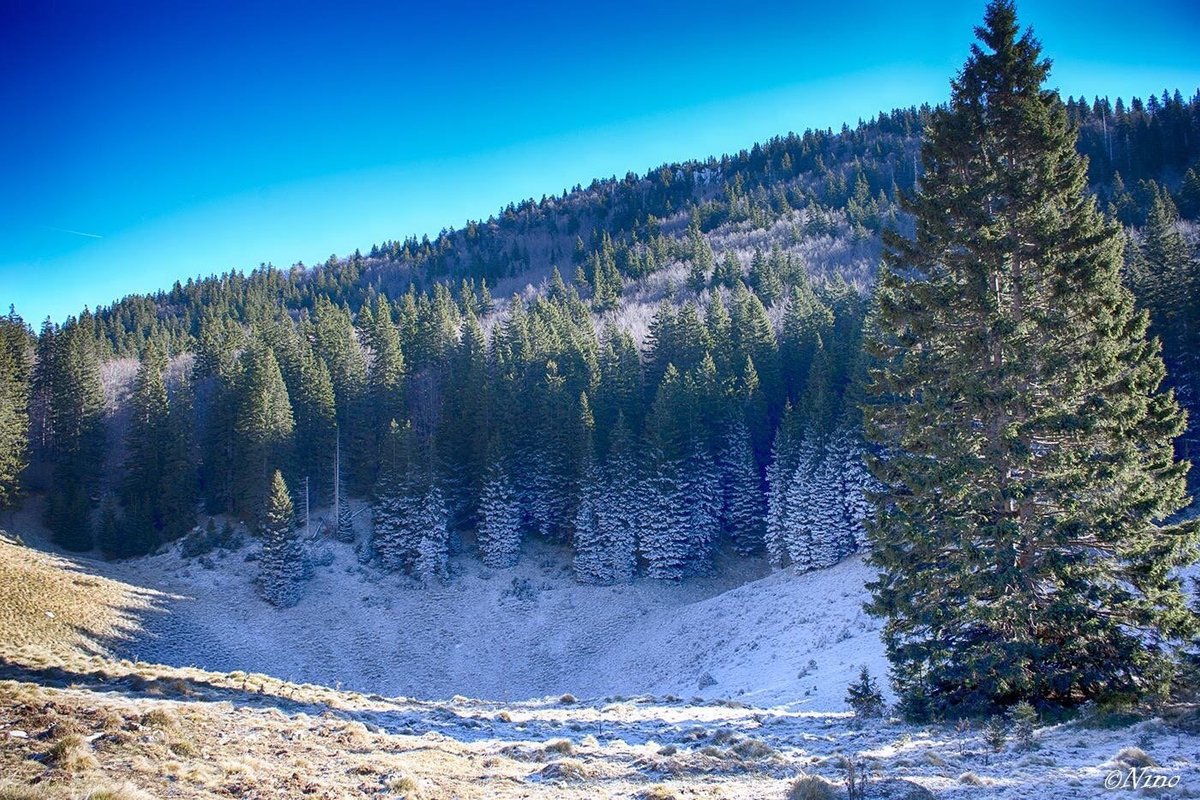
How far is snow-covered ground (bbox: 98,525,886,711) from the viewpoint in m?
33.6

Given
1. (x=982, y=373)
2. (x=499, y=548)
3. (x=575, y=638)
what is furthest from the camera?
(x=499, y=548)

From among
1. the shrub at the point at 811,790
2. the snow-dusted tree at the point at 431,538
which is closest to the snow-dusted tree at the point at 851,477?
the snow-dusted tree at the point at 431,538

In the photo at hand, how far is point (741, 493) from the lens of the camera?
5550 cm

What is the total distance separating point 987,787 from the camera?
30.1 ft

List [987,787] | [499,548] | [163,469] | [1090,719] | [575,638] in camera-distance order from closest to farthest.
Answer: [987,787], [1090,719], [575,638], [499,548], [163,469]

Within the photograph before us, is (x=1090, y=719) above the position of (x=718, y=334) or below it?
below

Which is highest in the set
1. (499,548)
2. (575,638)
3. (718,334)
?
(718,334)

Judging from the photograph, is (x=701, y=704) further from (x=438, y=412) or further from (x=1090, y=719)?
(x=438, y=412)

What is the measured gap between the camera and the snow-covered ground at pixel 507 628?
33594mm

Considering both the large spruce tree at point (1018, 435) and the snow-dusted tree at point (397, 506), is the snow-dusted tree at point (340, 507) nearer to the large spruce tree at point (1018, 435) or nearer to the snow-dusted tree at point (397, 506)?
the snow-dusted tree at point (397, 506)

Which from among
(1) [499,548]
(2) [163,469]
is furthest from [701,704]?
(2) [163,469]

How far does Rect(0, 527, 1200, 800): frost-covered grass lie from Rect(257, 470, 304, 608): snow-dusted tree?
4589 millimetres

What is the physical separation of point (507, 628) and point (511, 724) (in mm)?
30062

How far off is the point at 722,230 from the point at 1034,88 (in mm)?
148336
